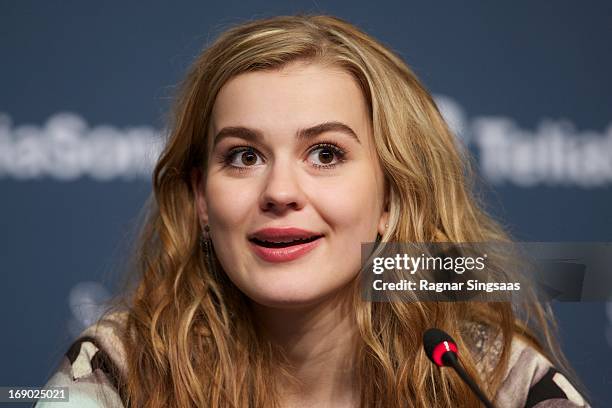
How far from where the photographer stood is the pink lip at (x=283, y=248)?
4.23ft

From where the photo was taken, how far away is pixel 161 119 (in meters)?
1.90

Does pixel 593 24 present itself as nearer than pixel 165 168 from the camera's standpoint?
No

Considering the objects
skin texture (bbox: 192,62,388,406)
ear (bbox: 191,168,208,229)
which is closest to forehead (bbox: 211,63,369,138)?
skin texture (bbox: 192,62,388,406)

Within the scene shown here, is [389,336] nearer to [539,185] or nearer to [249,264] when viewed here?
[249,264]

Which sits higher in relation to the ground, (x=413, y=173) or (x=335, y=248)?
(x=413, y=173)

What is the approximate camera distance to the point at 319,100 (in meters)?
1.34

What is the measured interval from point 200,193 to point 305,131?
29 cm

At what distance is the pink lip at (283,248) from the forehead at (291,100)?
16 cm

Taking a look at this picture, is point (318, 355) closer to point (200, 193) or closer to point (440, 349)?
point (200, 193)

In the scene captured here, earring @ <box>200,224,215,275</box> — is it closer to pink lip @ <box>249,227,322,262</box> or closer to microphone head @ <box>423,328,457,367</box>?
pink lip @ <box>249,227,322,262</box>

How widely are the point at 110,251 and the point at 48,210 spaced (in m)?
0.17

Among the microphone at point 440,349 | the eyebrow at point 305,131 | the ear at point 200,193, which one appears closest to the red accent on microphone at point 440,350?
the microphone at point 440,349

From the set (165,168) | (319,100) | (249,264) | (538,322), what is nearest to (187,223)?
(165,168)

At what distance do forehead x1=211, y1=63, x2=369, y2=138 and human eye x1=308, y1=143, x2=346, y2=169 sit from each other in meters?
0.04
